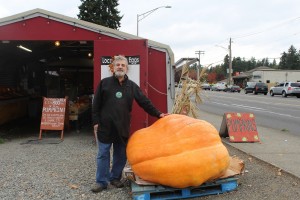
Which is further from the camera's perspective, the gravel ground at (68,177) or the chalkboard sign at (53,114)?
the chalkboard sign at (53,114)

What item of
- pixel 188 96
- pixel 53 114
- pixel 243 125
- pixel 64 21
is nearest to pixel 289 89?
pixel 243 125

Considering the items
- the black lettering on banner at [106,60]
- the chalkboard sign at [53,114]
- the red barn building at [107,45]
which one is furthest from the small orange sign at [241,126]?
the chalkboard sign at [53,114]

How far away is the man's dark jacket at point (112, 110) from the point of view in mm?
5535

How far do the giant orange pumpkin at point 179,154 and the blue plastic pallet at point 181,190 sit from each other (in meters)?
0.14

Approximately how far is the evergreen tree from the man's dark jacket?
36.5 meters

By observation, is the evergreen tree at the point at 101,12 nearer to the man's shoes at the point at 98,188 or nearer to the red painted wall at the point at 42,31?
the red painted wall at the point at 42,31

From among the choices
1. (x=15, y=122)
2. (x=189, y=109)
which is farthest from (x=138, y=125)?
(x=15, y=122)

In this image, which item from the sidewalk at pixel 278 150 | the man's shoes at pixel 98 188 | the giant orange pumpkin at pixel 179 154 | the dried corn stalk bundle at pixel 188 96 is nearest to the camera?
the giant orange pumpkin at pixel 179 154

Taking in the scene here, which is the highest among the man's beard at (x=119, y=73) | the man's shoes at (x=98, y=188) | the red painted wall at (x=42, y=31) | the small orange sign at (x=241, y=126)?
the red painted wall at (x=42, y=31)

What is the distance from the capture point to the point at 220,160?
521 centimetres

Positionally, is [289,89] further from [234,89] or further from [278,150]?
[278,150]

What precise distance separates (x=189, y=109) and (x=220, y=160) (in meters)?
3.98

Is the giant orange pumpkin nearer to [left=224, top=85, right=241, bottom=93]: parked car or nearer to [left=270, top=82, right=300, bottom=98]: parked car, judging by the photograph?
[left=270, top=82, right=300, bottom=98]: parked car

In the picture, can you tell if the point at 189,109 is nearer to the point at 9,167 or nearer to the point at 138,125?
the point at 138,125
